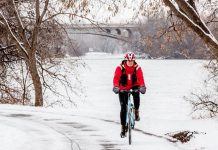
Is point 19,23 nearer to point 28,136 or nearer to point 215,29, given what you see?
point 215,29

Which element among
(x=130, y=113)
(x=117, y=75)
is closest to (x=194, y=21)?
(x=117, y=75)

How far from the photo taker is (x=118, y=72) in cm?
922

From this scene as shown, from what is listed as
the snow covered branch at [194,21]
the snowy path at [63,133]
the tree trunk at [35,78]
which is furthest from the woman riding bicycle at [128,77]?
the tree trunk at [35,78]

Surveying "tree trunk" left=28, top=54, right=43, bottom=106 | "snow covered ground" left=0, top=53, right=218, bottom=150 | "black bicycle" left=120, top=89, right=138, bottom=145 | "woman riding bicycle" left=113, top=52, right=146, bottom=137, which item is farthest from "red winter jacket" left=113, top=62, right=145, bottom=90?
"tree trunk" left=28, top=54, right=43, bottom=106

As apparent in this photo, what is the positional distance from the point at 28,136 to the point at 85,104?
20846 millimetres

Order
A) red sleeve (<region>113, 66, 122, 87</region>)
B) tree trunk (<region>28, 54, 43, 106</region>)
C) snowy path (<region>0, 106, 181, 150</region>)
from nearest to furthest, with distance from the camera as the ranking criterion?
red sleeve (<region>113, 66, 122, 87</region>), snowy path (<region>0, 106, 181, 150</region>), tree trunk (<region>28, 54, 43, 106</region>)

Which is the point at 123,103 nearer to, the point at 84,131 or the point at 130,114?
the point at 130,114

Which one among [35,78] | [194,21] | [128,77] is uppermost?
[194,21]

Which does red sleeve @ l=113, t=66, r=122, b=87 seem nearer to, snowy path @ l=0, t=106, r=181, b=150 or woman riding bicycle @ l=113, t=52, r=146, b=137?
woman riding bicycle @ l=113, t=52, r=146, b=137

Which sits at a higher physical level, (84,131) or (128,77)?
(128,77)

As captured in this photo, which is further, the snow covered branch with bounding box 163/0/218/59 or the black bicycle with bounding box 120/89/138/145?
the snow covered branch with bounding box 163/0/218/59

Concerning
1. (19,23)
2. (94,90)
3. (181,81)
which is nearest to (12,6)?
(19,23)

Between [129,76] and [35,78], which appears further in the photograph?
[35,78]

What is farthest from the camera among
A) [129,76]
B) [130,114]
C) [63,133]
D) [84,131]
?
[84,131]
